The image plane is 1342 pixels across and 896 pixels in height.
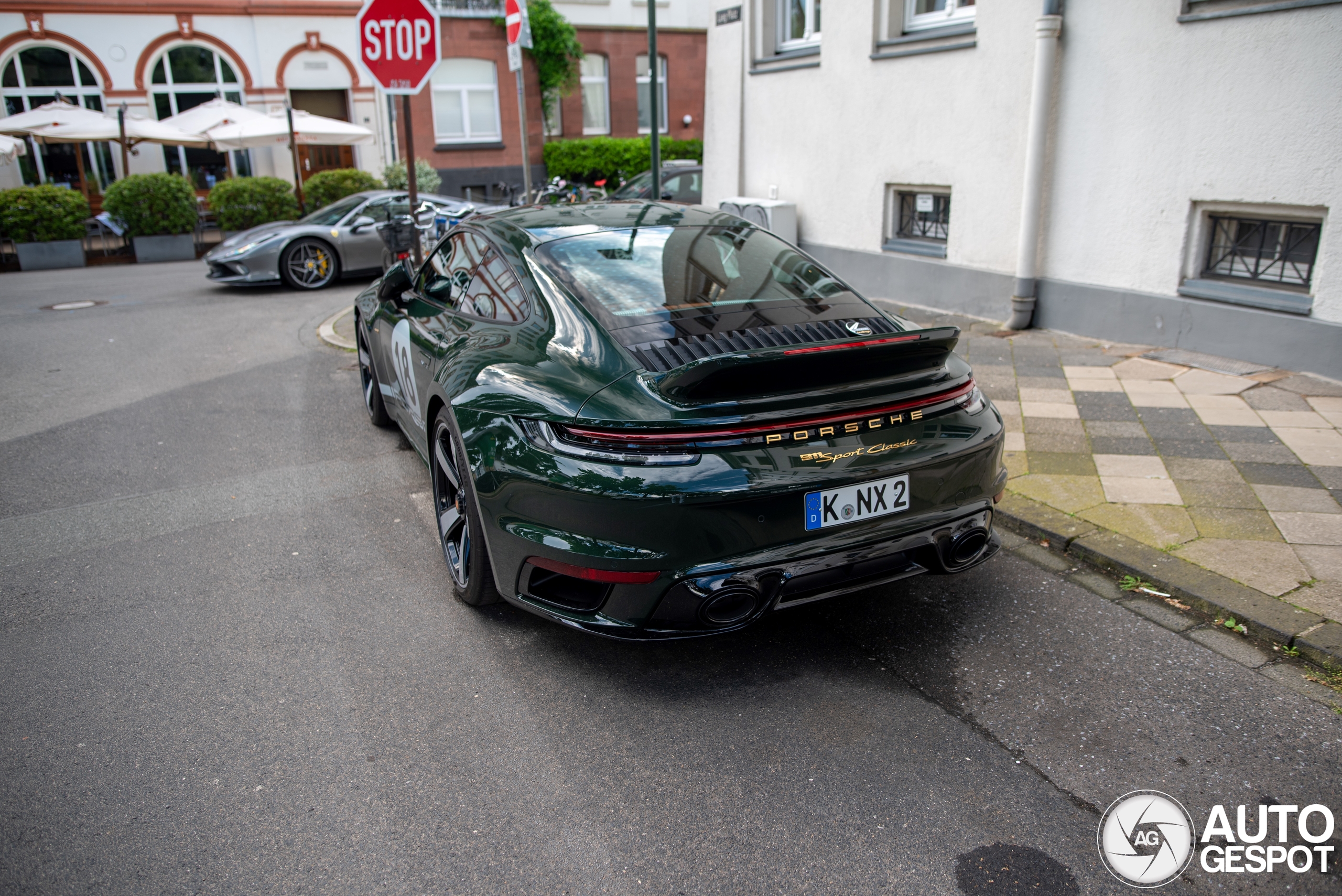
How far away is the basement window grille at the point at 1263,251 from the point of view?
6316mm

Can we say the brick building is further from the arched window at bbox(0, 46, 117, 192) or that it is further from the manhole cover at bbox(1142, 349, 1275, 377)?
the manhole cover at bbox(1142, 349, 1275, 377)

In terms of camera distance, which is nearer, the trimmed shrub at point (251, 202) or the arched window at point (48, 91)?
the trimmed shrub at point (251, 202)

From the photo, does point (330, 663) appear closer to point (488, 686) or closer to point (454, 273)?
point (488, 686)

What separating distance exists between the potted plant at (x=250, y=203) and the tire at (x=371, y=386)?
1217cm

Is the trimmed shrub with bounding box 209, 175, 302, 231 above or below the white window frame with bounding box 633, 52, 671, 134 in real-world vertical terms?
below

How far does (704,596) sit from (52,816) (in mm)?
1983

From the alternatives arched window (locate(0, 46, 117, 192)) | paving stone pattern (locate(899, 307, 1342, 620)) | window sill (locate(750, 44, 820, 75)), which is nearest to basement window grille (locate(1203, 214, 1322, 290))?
paving stone pattern (locate(899, 307, 1342, 620))

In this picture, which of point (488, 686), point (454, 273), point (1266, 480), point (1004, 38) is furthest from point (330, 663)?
point (1004, 38)

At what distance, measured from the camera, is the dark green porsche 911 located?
115 inches

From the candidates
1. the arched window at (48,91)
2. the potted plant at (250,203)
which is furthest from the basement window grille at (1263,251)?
the arched window at (48,91)

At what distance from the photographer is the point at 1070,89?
7512 mm

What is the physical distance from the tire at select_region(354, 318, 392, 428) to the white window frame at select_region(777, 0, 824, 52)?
671 centimetres

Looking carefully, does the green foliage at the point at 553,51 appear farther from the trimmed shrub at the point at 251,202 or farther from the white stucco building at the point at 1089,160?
the white stucco building at the point at 1089,160

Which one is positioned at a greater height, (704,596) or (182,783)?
(704,596)
